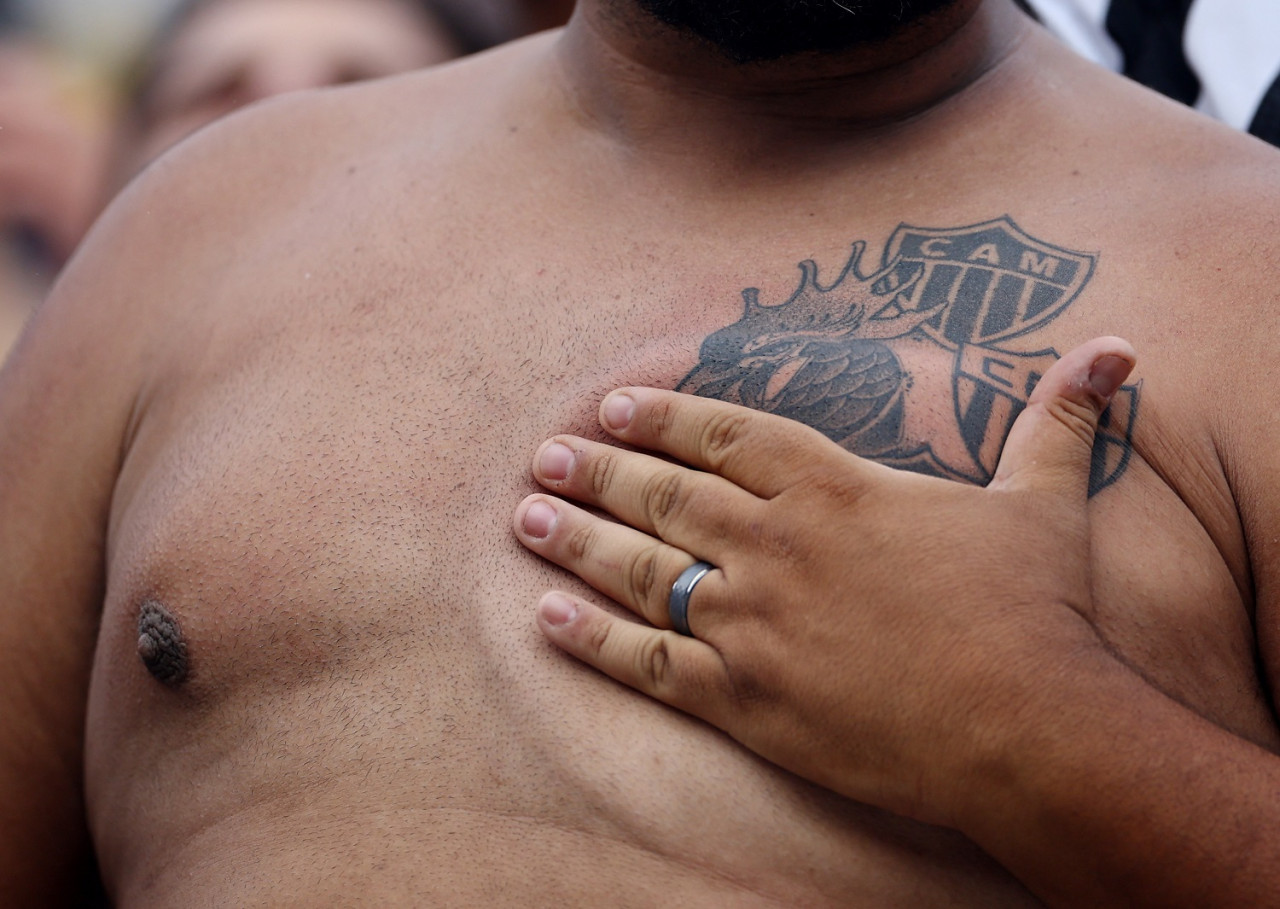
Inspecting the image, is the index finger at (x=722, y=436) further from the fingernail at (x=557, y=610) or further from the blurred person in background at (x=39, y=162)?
the blurred person in background at (x=39, y=162)

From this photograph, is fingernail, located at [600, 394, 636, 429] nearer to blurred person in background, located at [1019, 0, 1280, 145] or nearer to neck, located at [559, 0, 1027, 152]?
neck, located at [559, 0, 1027, 152]

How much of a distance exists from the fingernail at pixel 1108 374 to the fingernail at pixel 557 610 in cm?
41

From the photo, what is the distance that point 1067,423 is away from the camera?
843 millimetres

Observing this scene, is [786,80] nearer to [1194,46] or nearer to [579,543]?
[579,543]

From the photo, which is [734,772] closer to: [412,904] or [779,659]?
[779,659]

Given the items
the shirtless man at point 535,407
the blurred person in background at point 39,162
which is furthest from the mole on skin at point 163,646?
the blurred person in background at point 39,162

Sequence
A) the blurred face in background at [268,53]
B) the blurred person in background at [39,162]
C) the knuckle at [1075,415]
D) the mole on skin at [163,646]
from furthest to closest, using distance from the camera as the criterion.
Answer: the blurred person in background at [39,162]
the blurred face in background at [268,53]
the mole on skin at [163,646]
the knuckle at [1075,415]

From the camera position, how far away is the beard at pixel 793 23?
104 centimetres

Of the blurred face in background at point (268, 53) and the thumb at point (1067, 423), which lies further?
the blurred face in background at point (268, 53)

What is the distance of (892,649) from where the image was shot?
79cm

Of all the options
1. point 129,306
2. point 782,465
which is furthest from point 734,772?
point 129,306

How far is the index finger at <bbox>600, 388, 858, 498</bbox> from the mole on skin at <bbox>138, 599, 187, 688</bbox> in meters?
0.41

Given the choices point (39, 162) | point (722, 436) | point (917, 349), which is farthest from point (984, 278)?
point (39, 162)

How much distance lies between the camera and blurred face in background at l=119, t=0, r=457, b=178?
2342 mm
